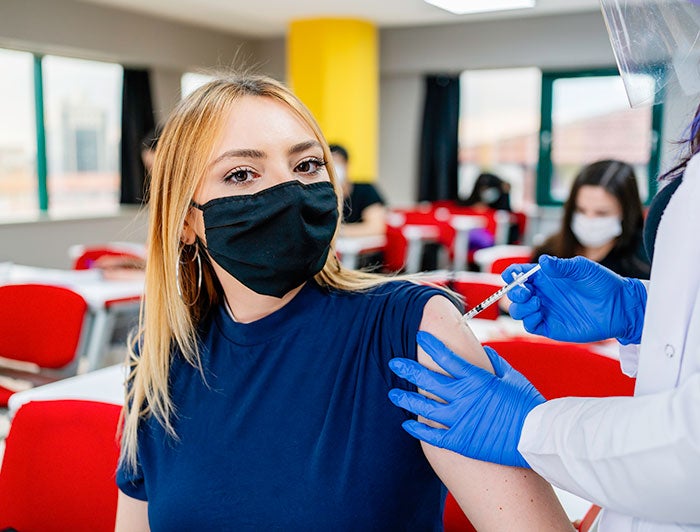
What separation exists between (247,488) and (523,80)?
761cm

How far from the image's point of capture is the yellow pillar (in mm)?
7402

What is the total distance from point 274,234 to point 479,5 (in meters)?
5.92

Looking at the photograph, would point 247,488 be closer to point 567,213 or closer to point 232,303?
point 232,303

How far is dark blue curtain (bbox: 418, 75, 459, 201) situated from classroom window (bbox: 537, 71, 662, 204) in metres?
0.97

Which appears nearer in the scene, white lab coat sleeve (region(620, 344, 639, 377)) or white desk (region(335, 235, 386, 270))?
white lab coat sleeve (region(620, 344, 639, 377))

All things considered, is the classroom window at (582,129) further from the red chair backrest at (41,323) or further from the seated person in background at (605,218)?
the red chair backrest at (41,323)

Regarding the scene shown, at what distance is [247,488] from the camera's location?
1.03 meters

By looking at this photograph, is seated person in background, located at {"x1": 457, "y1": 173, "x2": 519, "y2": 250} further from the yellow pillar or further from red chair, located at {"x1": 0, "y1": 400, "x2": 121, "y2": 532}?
red chair, located at {"x1": 0, "y1": 400, "x2": 121, "y2": 532}

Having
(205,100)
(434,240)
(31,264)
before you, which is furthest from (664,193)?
(31,264)

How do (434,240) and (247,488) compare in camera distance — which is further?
(434,240)

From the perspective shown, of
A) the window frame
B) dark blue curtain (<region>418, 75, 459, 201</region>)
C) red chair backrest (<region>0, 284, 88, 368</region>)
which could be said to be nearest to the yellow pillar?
dark blue curtain (<region>418, 75, 459, 201</region>)

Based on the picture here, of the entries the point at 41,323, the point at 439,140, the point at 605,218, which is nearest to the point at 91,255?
the point at 41,323

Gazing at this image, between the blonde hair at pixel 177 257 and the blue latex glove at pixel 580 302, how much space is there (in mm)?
227

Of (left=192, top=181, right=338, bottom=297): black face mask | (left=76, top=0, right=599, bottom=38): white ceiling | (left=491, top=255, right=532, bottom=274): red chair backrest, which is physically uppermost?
(left=76, top=0, right=599, bottom=38): white ceiling
